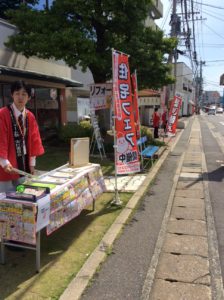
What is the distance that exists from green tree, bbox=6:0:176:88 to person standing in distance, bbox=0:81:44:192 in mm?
6261

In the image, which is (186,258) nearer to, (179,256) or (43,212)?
(179,256)

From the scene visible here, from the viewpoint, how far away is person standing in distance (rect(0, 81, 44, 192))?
13.3 feet

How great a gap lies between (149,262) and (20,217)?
5.65ft

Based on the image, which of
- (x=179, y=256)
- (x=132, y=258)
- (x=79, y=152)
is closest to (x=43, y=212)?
(x=132, y=258)

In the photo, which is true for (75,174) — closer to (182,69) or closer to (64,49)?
(64,49)

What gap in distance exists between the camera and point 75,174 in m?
5.15

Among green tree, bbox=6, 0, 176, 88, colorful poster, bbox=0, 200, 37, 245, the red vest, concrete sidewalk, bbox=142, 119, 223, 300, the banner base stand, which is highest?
green tree, bbox=6, 0, 176, 88

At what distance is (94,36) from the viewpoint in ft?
38.5

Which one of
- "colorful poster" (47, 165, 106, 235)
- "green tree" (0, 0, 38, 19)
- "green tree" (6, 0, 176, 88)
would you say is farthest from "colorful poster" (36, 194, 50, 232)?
"green tree" (0, 0, 38, 19)

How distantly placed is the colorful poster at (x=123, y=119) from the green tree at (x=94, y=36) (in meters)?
3.96

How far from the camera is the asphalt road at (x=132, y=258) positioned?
3.57 metres

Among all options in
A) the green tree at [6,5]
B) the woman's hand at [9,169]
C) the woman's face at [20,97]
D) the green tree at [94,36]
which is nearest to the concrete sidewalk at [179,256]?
the woman's hand at [9,169]

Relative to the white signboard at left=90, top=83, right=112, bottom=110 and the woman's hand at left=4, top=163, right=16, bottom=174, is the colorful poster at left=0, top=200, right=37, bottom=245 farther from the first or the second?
the white signboard at left=90, top=83, right=112, bottom=110

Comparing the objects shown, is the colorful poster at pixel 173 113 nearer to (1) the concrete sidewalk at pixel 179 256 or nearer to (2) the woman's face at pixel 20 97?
(1) the concrete sidewalk at pixel 179 256
